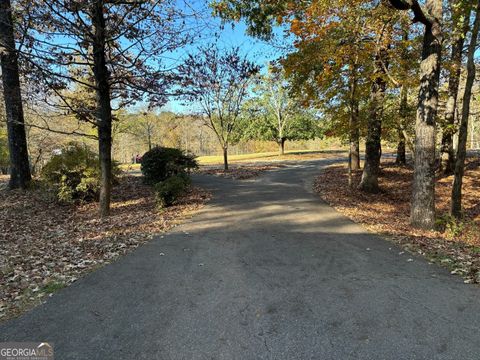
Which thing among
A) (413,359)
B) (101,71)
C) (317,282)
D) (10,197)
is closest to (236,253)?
(317,282)

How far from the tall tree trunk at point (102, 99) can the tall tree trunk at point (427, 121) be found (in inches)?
294

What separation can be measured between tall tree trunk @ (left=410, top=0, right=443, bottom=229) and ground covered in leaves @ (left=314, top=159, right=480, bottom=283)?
0.54 meters

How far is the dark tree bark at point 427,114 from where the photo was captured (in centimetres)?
690

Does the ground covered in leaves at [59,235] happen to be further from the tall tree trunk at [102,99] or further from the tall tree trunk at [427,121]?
the tall tree trunk at [427,121]

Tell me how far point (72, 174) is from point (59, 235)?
123 inches

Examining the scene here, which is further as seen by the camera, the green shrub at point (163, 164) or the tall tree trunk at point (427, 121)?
the green shrub at point (163, 164)

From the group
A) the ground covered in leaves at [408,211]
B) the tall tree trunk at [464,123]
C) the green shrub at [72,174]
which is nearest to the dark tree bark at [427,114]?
the ground covered in leaves at [408,211]

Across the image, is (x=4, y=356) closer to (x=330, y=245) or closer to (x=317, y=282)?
(x=317, y=282)

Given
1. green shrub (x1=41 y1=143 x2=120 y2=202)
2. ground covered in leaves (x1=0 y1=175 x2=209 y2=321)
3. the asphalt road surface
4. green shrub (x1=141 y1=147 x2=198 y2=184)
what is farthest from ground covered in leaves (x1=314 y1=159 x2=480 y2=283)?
green shrub (x1=41 y1=143 x2=120 y2=202)

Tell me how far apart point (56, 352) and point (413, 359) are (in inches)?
130

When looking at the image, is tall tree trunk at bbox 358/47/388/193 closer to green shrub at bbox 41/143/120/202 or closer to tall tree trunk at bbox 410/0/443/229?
tall tree trunk at bbox 410/0/443/229

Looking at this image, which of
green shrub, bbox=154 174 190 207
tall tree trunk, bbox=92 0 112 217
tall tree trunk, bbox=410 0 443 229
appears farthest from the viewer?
green shrub, bbox=154 174 190 207

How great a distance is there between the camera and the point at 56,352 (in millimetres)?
2963

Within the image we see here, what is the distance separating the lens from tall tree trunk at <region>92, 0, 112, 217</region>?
7.28 metres
